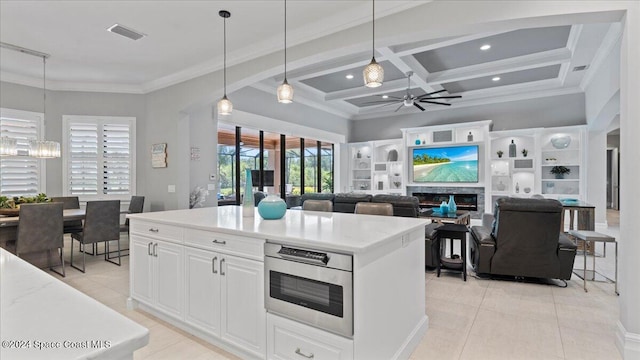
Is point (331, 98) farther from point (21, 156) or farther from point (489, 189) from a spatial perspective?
point (21, 156)

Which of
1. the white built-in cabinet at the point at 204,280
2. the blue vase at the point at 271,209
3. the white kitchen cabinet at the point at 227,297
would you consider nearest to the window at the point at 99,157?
the white built-in cabinet at the point at 204,280

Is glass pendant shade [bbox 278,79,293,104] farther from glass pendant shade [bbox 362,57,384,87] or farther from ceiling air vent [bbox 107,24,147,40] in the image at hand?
ceiling air vent [bbox 107,24,147,40]

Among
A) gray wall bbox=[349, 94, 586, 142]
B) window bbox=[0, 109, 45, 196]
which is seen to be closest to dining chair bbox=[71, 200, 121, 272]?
window bbox=[0, 109, 45, 196]

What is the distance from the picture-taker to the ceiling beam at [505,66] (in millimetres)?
5385

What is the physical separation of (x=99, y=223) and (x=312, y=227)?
11.9 feet

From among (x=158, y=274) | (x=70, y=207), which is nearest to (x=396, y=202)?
(x=158, y=274)

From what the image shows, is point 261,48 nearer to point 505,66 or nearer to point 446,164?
point 505,66

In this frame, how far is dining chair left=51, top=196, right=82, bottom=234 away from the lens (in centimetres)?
471

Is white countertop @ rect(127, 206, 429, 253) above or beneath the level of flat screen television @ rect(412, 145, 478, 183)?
beneath

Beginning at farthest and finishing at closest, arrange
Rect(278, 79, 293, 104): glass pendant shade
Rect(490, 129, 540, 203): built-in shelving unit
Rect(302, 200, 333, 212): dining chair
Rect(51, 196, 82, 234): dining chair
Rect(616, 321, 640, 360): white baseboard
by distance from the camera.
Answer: Rect(490, 129, 540, 203): built-in shelving unit, Rect(51, 196, 82, 234): dining chair, Rect(302, 200, 333, 212): dining chair, Rect(278, 79, 293, 104): glass pendant shade, Rect(616, 321, 640, 360): white baseboard

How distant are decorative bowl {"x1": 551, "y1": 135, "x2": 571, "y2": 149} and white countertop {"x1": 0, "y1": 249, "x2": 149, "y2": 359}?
28.7ft

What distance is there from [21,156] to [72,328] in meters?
6.45

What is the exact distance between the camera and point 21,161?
17.4ft

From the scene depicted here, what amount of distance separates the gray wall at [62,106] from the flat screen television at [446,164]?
6.54m
